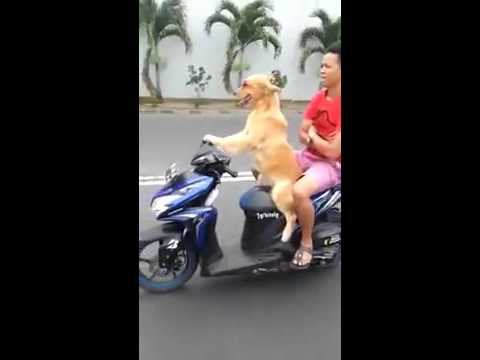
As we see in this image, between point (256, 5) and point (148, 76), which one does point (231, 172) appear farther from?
point (256, 5)

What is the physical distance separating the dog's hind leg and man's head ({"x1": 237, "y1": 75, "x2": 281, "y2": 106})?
14.6 inches

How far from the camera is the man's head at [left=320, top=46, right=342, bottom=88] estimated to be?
2.36 m

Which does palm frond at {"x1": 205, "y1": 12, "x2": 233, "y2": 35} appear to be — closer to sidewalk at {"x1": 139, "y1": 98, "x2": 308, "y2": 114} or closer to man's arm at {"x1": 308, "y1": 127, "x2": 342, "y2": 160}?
sidewalk at {"x1": 139, "y1": 98, "x2": 308, "y2": 114}

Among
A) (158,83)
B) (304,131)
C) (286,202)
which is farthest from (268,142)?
(158,83)

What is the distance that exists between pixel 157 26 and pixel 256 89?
0.47 m

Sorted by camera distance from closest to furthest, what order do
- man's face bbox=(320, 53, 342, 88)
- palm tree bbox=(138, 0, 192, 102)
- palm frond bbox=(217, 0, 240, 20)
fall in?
palm tree bbox=(138, 0, 192, 102), palm frond bbox=(217, 0, 240, 20), man's face bbox=(320, 53, 342, 88)

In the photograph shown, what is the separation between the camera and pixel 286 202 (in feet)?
7.77

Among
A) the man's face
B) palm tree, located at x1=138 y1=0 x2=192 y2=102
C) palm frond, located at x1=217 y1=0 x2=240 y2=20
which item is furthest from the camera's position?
the man's face

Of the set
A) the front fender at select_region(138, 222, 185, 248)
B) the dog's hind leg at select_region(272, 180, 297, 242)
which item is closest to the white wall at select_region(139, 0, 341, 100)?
the dog's hind leg at select_region(272, 180, 297, 242)
